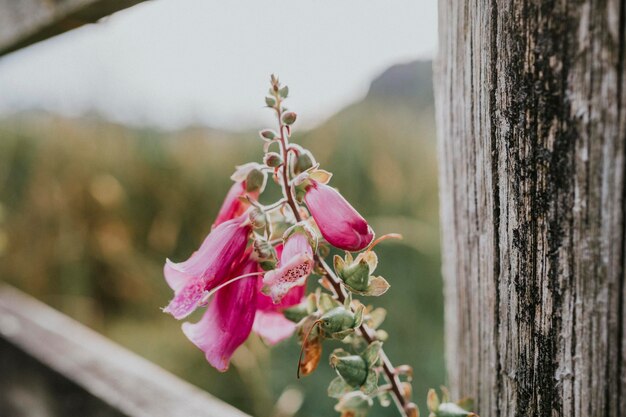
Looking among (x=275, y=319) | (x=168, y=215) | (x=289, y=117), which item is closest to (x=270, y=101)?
(x=289, y=117)

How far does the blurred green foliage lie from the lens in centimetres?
189

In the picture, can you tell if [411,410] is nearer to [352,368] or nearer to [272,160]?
[352,368]

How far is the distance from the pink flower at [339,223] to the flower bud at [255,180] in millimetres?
54

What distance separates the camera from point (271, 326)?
22.3 inches

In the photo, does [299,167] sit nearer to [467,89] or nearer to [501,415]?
[467,89]

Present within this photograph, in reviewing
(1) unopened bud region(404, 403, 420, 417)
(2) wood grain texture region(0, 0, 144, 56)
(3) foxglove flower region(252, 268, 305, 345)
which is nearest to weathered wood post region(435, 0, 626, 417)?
(1) unopened bud region(404, 403, 420, 417)

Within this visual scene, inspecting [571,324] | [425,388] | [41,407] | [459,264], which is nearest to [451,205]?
[459,264]

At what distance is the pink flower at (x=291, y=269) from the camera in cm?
42

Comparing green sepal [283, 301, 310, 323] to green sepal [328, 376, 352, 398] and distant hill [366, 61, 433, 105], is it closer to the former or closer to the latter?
green sepal [328, 376, 352, 398]

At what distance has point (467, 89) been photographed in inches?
17.8

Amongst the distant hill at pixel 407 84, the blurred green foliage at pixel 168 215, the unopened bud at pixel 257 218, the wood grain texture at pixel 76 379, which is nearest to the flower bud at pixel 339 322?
the unopened bud at pixel 257 218

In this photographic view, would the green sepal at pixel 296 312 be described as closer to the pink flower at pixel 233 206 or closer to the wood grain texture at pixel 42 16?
the pink flower at pixel 233 206

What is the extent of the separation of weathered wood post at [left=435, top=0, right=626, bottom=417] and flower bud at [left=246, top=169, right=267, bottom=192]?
18cm

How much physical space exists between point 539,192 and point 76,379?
920 mm
